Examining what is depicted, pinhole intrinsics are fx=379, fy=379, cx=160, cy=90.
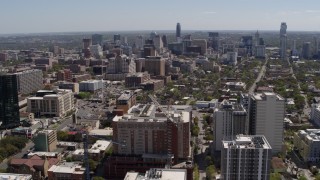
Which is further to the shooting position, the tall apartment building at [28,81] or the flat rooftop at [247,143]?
the tall apartment building at [28,81]

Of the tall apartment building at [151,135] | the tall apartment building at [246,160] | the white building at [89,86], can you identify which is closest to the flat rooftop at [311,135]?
the tall apartment building at [151,135]

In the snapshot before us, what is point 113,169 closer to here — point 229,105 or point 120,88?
point 229,105

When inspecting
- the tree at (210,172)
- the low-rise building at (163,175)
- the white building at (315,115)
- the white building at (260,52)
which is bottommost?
the tree at (210,172)

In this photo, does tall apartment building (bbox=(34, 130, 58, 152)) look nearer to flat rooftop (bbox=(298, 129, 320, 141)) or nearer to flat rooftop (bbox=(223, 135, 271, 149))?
flat rooftop (bbox=(223, 135, 271, 149))

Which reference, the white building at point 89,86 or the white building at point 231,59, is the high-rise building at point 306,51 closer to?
the white building at point 231,59

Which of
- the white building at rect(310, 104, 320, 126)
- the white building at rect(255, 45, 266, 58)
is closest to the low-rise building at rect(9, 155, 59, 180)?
the white building at rect(310, 104, 320, 126)

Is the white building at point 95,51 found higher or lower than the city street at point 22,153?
higher
